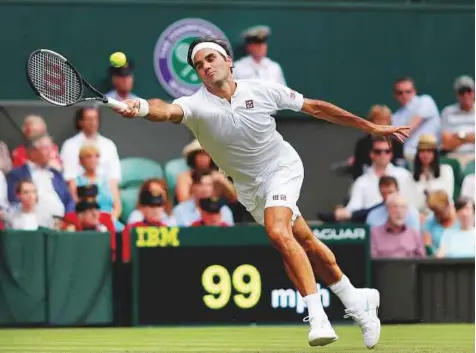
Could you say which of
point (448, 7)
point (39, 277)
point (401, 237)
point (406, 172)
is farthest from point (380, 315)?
point (448, 7)

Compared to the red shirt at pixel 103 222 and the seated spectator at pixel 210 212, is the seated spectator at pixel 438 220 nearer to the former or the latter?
the seated spectator at pixel 210 212

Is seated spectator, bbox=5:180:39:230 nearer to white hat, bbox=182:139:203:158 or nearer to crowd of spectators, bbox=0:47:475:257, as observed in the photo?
crowd of spectators, bbox=0:47:475:257

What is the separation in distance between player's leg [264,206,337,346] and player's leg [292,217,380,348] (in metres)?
0.42

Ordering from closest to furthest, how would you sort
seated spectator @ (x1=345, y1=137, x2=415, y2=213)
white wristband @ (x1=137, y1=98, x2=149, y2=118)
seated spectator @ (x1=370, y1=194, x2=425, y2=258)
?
white wristband @ (x1=137, y1=98, x2=149, y2=118) < seated spectator @ (x1=370, y1=194, x2=425, y2=258) < seated spectator @ (x1=345, y1=137, x2=415, y2=213)

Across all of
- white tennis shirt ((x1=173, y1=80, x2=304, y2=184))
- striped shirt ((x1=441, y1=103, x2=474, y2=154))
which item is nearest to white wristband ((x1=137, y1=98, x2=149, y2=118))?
white tennis shirt ((x1=173, y1=80, x2=304, y2=184))

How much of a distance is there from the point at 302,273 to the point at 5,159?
17.1 feet

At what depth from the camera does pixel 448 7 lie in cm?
1645

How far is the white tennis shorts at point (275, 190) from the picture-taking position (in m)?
9.13

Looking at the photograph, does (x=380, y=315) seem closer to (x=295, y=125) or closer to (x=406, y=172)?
(x=406, y=172)

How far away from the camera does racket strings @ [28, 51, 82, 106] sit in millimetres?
8547

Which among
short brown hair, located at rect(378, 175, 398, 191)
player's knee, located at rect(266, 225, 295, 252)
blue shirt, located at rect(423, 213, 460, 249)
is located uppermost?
short brown hair, located at rect(378, 175, 398, 191)

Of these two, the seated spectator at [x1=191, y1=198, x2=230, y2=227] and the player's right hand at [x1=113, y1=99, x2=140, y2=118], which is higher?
the player's right hand at [x1=113, y1=99, x2=140, y2=118]

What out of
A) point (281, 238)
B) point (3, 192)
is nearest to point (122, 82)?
point (3, 192)

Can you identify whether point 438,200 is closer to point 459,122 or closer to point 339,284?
point 459,122
